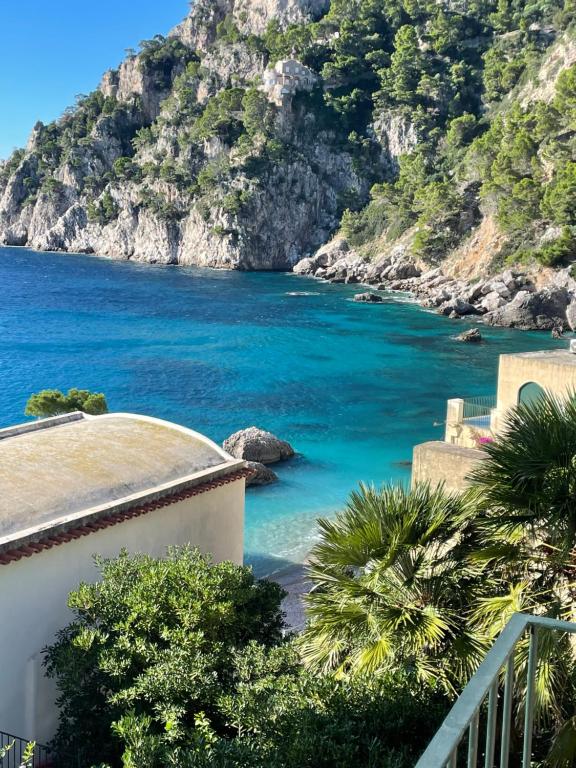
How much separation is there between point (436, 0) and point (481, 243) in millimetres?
66476

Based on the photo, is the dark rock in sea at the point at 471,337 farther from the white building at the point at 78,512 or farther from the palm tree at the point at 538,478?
the palm tree at the point at 538,478

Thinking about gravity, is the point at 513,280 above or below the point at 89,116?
below

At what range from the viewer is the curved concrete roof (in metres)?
12.3

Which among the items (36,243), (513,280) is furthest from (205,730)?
(36,243)

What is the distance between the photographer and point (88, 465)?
552 inches

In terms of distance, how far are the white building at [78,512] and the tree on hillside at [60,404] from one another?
10667mm

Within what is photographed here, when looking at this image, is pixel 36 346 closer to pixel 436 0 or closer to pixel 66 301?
pixel 66 301

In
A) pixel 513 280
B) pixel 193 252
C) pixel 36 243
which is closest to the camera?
pixel 513 280

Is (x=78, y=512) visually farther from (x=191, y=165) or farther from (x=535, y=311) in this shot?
(x=191, y=165)

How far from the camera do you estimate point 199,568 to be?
1063cm

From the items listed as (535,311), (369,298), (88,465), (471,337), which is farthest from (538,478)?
(369,298)

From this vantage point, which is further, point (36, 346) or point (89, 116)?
point (89, 116)

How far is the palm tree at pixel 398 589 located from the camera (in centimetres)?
725

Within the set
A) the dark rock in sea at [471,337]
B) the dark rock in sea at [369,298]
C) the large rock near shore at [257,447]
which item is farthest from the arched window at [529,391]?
the dark rock in sea at [369,298]
